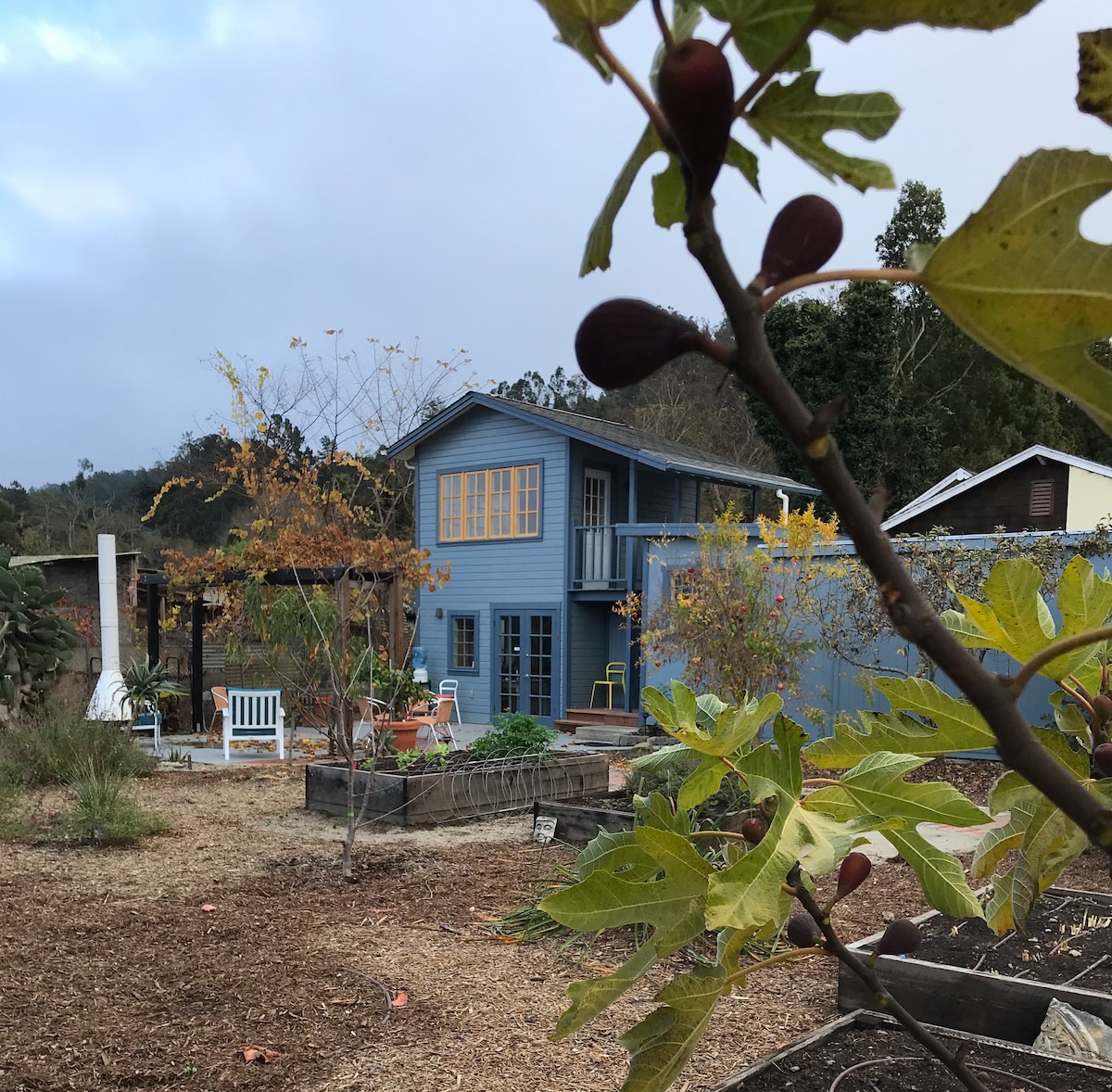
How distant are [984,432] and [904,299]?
449 cm

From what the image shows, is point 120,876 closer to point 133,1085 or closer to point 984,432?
point 133,1085

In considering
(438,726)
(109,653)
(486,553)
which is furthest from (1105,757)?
(486,553)

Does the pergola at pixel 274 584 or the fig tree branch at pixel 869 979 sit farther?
the pergola at pixel 274 584

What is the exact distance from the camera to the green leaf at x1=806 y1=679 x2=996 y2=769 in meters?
0.89

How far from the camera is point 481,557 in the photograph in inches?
699

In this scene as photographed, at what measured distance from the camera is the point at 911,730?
3.14 feet

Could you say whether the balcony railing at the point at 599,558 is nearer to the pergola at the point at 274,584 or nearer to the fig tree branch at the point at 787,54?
the pergola at the point at 274,584

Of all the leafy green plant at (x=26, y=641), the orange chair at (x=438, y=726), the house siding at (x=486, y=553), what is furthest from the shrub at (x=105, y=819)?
the house siding at (x=486, y=553)

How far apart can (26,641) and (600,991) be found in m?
12.1

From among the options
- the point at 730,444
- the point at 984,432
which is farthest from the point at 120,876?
the point at 984,432

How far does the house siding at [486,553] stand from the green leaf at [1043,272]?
1611 cm

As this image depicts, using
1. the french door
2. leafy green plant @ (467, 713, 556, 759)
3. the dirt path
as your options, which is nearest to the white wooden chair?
leafy green plant @ (467, 713, 556, 759)

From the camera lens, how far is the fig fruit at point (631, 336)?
1.45ft

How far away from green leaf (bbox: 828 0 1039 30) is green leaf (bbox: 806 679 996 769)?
0.56 m
